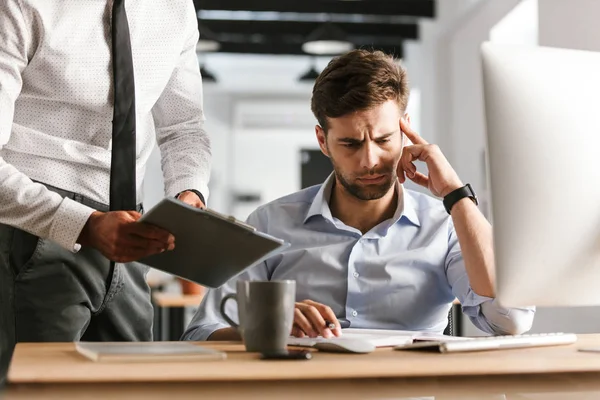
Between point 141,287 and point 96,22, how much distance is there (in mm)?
586

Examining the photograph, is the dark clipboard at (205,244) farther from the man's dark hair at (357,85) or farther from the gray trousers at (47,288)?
the man's dark hair at (357,85)

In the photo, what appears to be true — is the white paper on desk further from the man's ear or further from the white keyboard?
the man's ear

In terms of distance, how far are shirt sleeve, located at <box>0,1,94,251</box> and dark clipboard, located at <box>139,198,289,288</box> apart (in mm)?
180

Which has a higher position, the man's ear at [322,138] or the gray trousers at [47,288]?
the man's ear at [322,138]

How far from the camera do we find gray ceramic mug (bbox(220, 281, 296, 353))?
1.22 metres

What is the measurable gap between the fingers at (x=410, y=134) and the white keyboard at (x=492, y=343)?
0.65 m

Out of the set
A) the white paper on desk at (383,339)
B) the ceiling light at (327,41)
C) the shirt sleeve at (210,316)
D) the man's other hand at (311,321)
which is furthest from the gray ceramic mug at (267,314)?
the ceiling light at (327,41)

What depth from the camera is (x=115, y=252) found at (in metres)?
1.50

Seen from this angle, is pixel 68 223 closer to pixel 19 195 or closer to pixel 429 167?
pixel 19 195

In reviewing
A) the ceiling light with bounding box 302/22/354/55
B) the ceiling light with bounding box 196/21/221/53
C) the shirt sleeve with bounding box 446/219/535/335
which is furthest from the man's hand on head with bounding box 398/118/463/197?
the ceiling light with bounding box 196/21/221/53

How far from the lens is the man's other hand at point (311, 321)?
1.43 m

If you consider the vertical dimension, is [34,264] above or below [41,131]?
below

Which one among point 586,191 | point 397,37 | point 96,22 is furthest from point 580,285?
point 397,37

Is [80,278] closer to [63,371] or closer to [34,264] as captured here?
[34,264]
